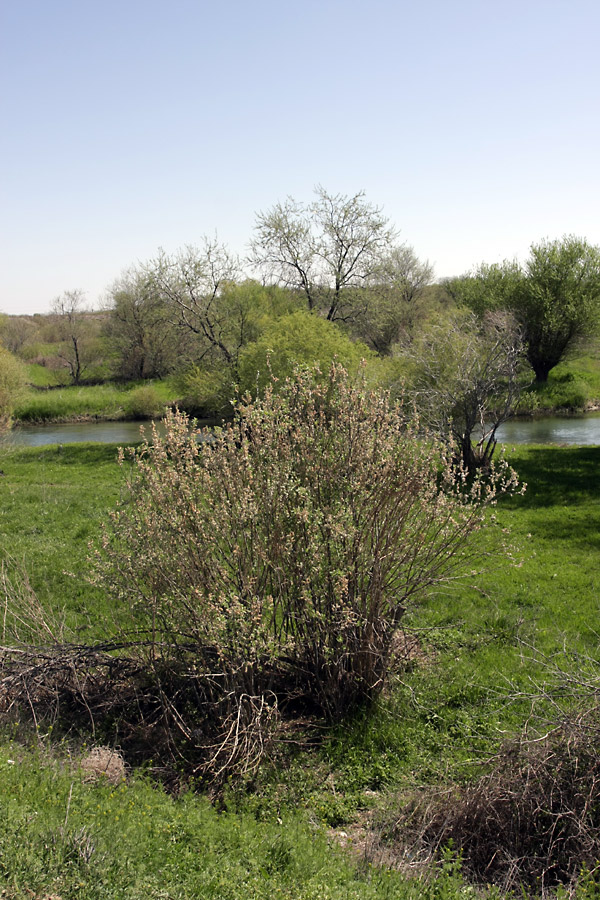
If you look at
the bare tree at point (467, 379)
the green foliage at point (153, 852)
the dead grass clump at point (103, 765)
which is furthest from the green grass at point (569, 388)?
the green foliage at point (153, 852)

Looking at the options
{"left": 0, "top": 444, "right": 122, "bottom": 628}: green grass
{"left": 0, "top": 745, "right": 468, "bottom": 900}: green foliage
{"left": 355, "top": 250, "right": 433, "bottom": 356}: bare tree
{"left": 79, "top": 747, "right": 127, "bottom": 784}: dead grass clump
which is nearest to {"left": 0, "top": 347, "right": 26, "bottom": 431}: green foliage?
{"left": 0, "top": 444, "right": 122, "bottom": 628}: green grass

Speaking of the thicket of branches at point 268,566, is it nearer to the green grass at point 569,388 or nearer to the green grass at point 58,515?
the green grass at point 58,515

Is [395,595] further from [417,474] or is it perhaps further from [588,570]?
[588,570]

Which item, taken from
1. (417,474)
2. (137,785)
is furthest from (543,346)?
(137,785)

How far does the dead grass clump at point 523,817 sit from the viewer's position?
15.6ft

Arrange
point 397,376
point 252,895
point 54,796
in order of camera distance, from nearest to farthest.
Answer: point 252,895 < point 54,796 < point 397,376

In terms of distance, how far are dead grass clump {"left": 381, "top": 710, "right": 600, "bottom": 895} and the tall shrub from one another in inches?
69.0

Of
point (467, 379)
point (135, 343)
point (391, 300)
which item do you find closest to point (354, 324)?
point (391, 300)

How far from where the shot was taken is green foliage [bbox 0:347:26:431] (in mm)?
28141

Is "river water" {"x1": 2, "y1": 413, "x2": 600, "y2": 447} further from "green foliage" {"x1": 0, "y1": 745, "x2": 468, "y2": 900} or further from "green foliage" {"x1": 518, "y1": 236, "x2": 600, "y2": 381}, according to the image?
"green foliage" {"x1": 0, "y1": 745, "x2": 468, "y2": 900}

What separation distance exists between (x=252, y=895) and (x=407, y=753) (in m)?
2.90

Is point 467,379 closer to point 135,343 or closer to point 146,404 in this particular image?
point 146,404

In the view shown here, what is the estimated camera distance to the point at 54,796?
468cm

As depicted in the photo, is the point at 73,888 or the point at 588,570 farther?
the point at 588,570
